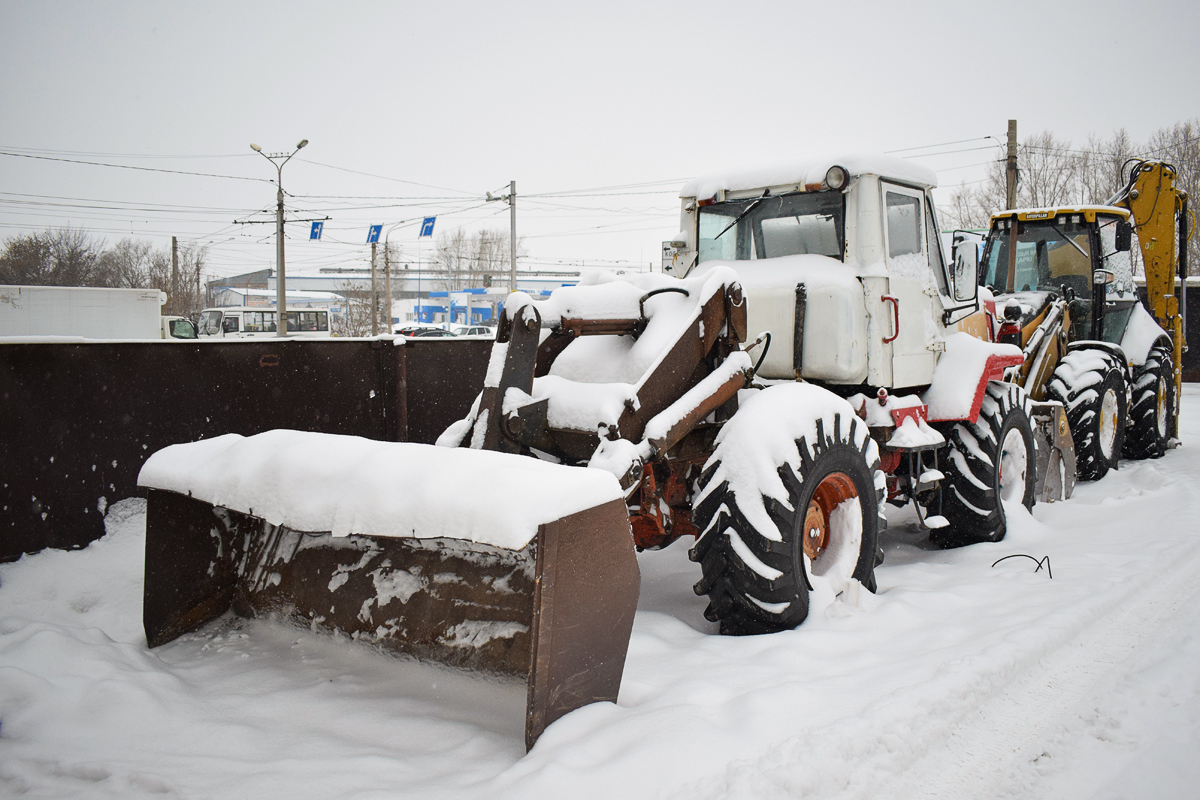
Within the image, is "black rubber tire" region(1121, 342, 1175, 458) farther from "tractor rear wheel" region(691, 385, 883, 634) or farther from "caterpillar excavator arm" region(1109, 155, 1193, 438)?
"tractor rear wheel" region(691, 385, 883, 634)

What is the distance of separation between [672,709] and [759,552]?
2.88ft

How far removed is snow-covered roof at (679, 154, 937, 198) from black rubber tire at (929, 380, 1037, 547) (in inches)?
59.7

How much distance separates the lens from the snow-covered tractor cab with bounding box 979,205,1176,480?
24.4 feet

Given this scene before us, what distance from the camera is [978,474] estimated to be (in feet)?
16.5

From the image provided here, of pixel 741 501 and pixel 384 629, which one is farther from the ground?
pixel 741 501

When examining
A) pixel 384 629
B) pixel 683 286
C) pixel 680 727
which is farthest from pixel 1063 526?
pixel 384 629

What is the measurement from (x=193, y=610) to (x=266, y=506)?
36.3 inches

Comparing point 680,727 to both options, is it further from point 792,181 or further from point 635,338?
point 792,181

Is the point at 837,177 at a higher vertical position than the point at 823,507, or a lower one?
higher

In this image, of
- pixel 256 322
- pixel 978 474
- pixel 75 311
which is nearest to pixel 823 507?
pixel 978 474

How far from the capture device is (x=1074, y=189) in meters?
30.9

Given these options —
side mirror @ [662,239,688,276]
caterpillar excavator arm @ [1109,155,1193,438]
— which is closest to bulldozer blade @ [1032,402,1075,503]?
side mirror @ [662,239,688,276]

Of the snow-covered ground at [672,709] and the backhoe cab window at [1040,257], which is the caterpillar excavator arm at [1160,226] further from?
the snow-covered ground at [672,709]

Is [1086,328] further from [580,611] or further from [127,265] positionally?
[127,265]
